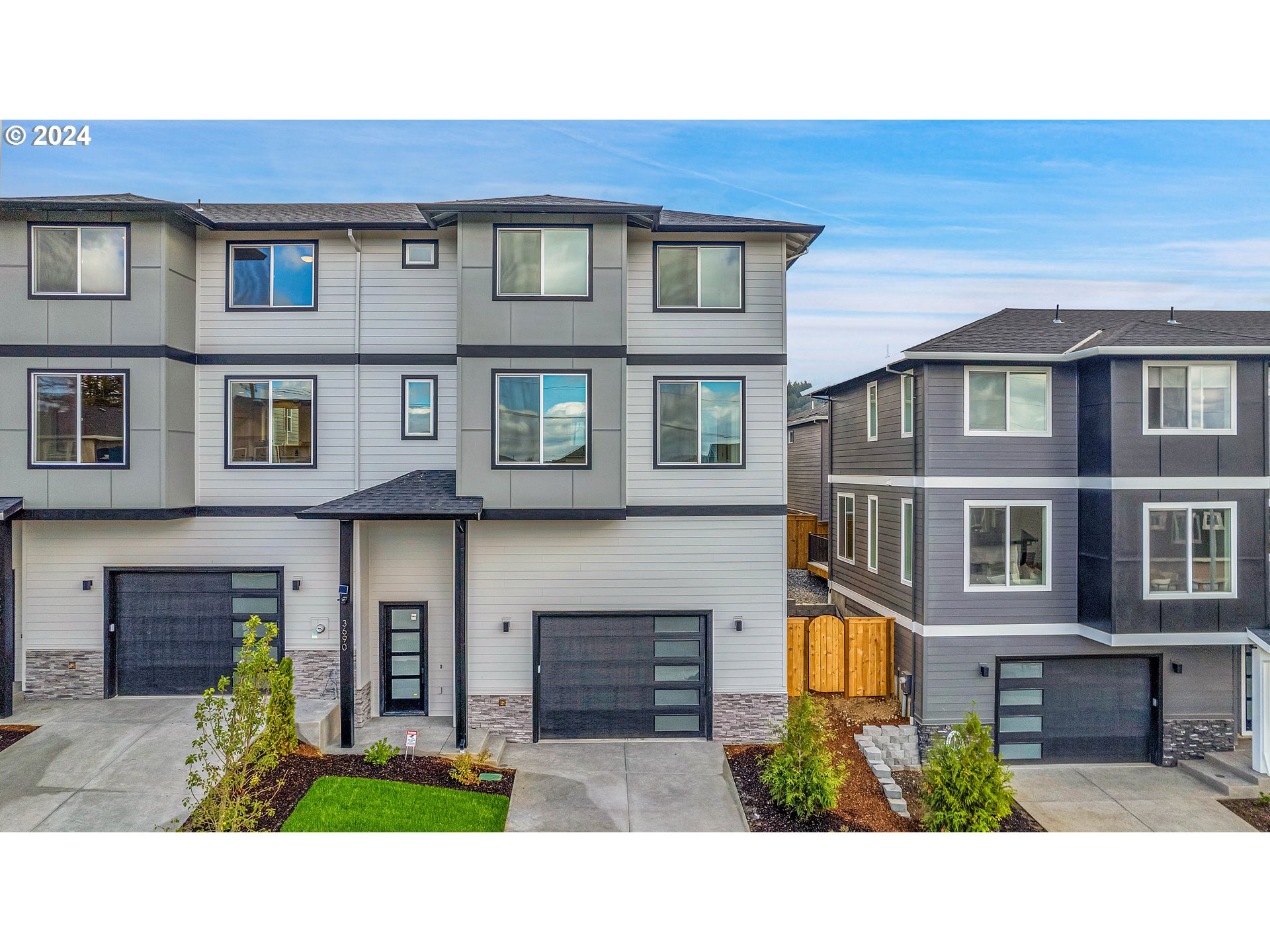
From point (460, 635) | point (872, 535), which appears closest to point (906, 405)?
point (872, 535)

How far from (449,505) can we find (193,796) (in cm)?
366

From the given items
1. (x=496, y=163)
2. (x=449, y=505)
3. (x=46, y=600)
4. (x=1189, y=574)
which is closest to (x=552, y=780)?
(x=449, y=505)

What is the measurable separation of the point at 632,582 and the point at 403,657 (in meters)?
3.30

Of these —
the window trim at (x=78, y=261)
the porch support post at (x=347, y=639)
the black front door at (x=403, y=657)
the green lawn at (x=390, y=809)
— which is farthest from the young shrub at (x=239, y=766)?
the window trim at (x=78, y=261)

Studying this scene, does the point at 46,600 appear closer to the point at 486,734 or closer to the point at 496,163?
the point at 486,734

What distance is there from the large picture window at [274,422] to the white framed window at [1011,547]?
888 centimetres

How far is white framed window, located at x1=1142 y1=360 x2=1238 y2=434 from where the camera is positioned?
7.43 metres

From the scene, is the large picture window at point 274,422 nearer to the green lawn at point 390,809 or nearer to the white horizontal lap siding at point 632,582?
the white horizontal lap siding at point 632,582

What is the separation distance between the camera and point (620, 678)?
26.1 feet

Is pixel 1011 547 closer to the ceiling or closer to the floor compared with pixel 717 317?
closer to the floor

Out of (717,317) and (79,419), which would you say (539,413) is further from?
(79,419)

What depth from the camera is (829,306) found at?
45.4 feet

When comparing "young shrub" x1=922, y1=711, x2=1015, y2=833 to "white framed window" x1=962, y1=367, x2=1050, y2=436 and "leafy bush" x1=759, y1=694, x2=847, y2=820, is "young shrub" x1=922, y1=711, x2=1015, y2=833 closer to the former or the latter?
"leafy bush" x1=759, y1=694, x2=847, y2=820

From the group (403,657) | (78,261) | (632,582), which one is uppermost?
(78,261)
